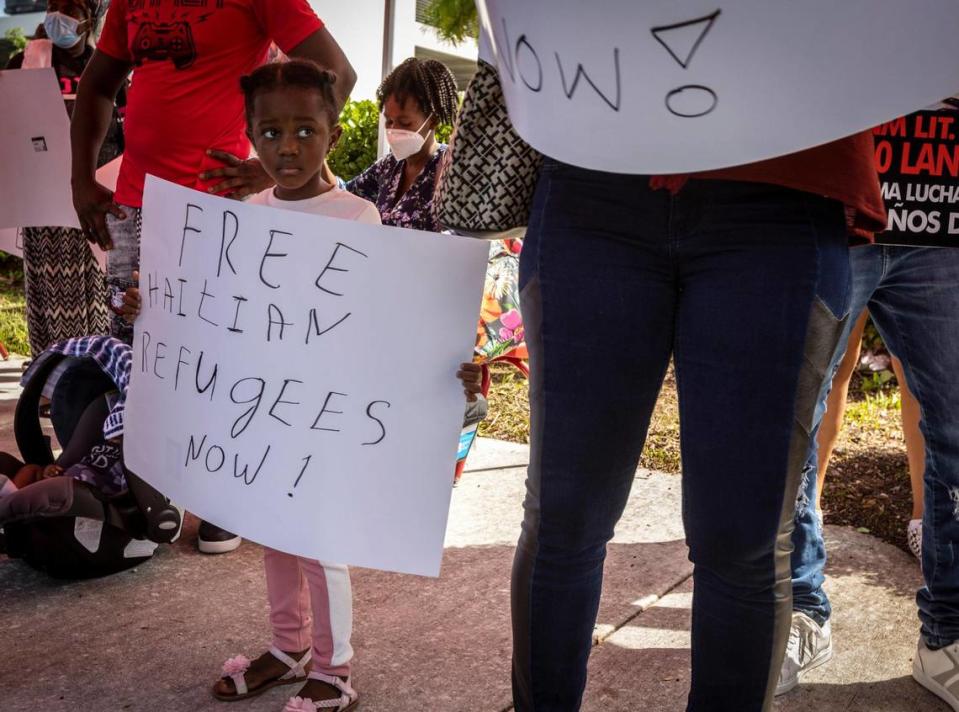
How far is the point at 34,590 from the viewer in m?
2.74

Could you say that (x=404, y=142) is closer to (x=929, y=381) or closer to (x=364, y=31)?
(x=929, y=381)

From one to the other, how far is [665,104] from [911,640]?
6.07ft

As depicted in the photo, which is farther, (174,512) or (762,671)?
(174,512)

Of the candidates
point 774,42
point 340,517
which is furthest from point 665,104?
point 340,517

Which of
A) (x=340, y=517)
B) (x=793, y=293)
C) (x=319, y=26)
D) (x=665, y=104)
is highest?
(x=319, y=26)

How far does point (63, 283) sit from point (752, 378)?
3433 millimetres

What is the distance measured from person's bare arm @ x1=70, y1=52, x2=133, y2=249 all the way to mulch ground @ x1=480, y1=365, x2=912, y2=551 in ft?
7.12

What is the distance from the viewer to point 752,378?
1.47 m

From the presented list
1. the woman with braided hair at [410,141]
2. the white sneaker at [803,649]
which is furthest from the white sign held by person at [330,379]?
the woman with braided hair at [410,141]

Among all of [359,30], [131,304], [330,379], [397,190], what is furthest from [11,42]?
[330,379]

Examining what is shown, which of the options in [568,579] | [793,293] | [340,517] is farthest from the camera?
[340,517]

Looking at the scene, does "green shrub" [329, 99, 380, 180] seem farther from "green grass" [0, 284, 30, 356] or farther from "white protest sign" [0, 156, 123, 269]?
"white protest sign" [0, 156, 123, 269]

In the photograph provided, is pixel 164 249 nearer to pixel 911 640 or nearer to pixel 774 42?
pixel 774 42

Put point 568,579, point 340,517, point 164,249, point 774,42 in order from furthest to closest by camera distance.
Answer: point 164,249 → point 340,517 → point 568,579 → point 774,42
